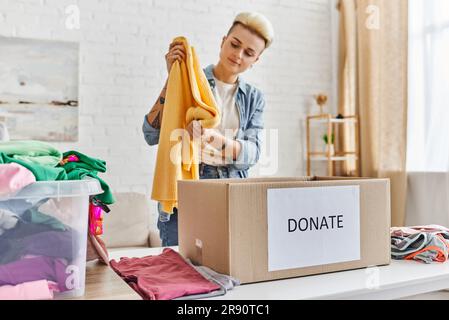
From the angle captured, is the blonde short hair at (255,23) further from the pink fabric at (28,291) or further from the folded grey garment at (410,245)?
the pink fabric at (28,291)

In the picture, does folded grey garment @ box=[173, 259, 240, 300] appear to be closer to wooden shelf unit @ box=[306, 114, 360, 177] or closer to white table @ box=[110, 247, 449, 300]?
white table @ box=[110, 247, 449, 300]

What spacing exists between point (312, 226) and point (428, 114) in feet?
8.46

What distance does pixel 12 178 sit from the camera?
2.25 ft

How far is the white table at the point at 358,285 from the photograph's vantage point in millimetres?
799

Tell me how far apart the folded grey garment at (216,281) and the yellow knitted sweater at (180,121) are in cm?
54

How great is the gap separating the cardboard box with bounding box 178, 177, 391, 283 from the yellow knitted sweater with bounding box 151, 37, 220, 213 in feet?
1.34

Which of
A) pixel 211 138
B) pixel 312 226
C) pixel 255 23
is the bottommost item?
pixel 312 226

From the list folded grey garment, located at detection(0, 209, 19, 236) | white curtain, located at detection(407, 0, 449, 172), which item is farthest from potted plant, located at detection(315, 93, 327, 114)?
folded grey garment, located at detection(0, 209, 19, 236)

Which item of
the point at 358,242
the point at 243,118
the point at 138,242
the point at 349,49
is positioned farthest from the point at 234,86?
the point at 349,49

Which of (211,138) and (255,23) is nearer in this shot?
(211,138)

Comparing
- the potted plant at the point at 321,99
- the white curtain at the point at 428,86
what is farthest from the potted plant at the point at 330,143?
the white curtain at the point at 428,86

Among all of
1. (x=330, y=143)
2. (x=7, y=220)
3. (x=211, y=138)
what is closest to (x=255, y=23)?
(x=211, y=138)

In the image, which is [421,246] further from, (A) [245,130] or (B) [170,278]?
(A) [245,130]

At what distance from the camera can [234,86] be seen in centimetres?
177
